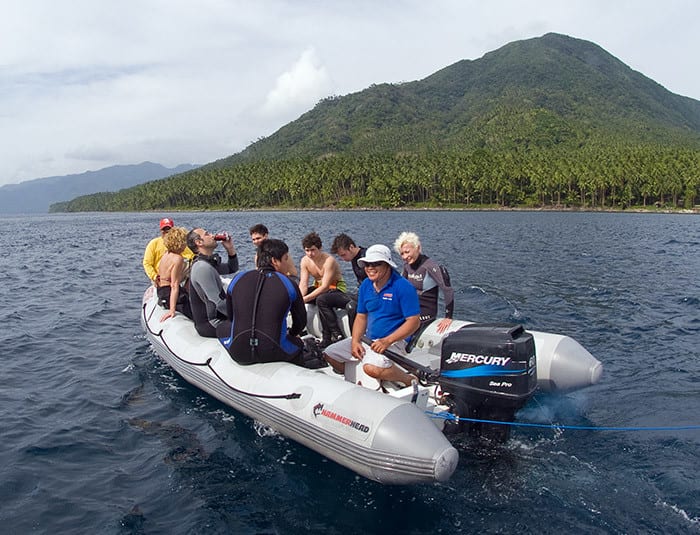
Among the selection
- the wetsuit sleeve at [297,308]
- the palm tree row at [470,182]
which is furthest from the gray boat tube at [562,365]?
the palm tree row at [470,182]

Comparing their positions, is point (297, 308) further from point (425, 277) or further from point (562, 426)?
point (562, 426)

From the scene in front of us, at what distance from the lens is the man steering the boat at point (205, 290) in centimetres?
802

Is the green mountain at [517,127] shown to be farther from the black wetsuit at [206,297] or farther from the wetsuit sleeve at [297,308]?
the wetsuit sleeve at [297,308]

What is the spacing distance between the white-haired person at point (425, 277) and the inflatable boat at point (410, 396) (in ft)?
2.77

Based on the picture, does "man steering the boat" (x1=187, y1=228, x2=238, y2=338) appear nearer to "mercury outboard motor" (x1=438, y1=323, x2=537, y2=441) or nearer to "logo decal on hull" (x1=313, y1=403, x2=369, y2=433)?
"logo decal on hull" (x1=313, y1=403, x2=369, y2=433)

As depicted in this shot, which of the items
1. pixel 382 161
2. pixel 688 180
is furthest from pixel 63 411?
pixel 382 161

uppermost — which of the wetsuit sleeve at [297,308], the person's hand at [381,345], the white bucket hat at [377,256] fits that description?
the white bucket hat at [377,256]

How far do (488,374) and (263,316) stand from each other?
2.67 meters

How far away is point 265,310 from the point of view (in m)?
6.43

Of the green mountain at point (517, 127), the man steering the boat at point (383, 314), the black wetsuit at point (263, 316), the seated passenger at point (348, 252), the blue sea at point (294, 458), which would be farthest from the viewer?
the green mountain at point (517, 127)

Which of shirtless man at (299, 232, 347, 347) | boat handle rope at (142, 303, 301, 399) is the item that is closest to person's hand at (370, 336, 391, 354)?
boat handle rope at (142, 303, 301, 399)

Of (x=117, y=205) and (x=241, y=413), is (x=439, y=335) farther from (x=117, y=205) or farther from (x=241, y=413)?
(x=117, y=205)

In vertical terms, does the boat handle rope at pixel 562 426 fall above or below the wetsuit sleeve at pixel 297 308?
below

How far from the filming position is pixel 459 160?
102 meters
